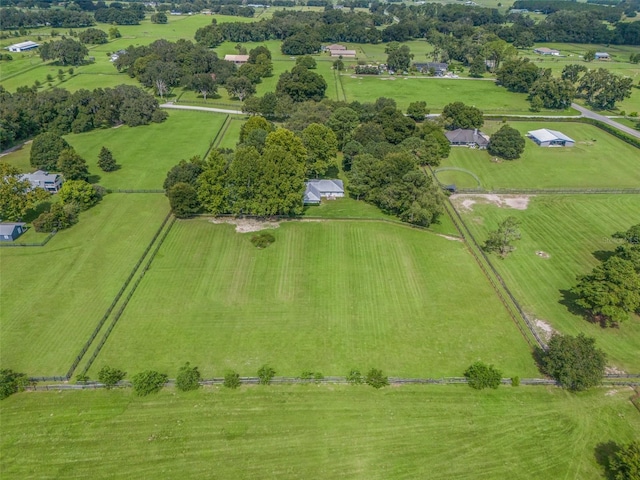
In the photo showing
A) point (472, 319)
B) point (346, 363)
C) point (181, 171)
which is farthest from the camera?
point (181, 171)

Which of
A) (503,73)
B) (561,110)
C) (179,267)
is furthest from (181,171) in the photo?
(503,73)

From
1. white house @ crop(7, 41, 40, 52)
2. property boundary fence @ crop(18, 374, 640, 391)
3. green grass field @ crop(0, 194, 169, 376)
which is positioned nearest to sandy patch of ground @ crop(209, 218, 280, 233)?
green grass field @ crop(0, 194, 169, 376)

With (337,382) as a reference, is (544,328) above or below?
above

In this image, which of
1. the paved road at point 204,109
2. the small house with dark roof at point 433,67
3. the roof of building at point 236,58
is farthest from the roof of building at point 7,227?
the small house with dark roof at point 433,67

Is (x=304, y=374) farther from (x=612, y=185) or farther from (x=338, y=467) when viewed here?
(x=612, y=185)

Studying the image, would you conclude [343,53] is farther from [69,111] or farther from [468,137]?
[69,111]

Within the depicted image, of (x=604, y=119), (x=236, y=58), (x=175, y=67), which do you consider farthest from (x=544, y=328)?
(x=236, y=58)

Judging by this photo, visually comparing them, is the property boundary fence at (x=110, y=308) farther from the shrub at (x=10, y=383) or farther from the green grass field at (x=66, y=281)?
the shrub at (x=10, y=383)
